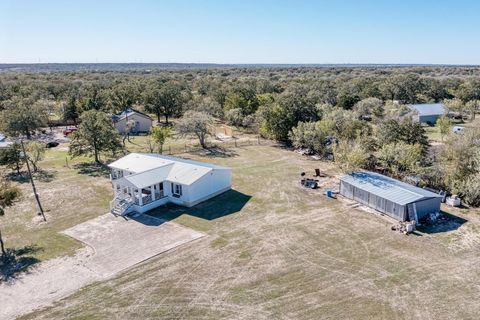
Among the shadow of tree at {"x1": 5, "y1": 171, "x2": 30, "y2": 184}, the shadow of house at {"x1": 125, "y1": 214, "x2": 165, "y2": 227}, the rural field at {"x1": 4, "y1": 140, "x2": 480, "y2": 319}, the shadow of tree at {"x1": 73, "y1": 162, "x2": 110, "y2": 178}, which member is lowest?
the shadow of tree at {"x1": 5, "y1": 171, "x2": 30, "y2": 184}

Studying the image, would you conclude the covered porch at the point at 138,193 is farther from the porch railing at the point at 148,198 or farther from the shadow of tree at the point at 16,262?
the shadow of tree at the point at 16,262

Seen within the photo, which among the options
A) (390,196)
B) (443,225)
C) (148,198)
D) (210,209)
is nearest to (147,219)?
(148,198)

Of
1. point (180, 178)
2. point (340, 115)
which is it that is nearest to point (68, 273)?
point (180, 178)

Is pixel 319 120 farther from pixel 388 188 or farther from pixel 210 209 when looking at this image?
pixel 210 209

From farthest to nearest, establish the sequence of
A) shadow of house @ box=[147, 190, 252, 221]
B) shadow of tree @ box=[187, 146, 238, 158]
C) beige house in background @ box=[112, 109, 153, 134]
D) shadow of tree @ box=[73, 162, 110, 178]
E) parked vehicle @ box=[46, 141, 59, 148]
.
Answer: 1. beige house in background @ box=[112, 109, 153, 134]
2. parked vehicle @ box=[46, 141, 59, 148]
3. shadow of tree @ box=[187, 146, 238, 158]
4. shadow of tree @ box=[73, 162, 110, 178]
5. shadow of house @ box=[147, 190, 252, 221]

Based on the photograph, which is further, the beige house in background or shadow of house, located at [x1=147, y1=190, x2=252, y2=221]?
the beige house in background

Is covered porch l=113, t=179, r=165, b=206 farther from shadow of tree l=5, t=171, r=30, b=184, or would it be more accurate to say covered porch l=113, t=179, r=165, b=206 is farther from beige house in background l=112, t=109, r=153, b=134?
beige house in background l=112, t=109, r=153, b=134

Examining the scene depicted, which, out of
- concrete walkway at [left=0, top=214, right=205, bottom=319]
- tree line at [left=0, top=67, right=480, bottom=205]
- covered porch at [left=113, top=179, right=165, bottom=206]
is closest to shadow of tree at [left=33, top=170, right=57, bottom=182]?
tree line at [left=0, top=67, right=480, bottom=205]
